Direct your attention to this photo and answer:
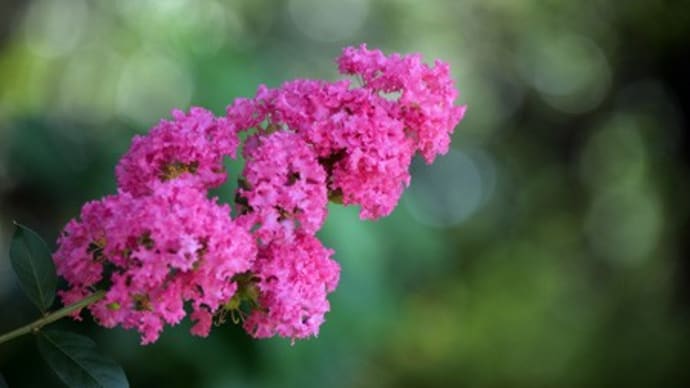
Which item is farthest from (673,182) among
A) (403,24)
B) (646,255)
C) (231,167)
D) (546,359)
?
(231,167)

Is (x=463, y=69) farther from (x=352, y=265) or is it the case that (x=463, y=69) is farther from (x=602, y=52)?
(x=352, y=265)

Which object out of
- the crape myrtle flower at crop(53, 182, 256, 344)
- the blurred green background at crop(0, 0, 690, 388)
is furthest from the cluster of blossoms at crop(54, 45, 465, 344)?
the blurred green background at crop(0, 0, 690, 388)

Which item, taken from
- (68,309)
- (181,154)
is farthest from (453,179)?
(68,309)

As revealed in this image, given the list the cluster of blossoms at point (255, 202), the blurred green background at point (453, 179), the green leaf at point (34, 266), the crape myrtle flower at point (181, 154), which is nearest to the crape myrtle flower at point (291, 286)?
the cluster of blossoms at point (255, 202)

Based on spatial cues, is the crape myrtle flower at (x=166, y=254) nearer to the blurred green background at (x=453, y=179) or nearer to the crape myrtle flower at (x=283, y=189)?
the crape myrtle flower at (x=283, y=189)

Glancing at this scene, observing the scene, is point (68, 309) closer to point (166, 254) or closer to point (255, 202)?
point (166, 254)

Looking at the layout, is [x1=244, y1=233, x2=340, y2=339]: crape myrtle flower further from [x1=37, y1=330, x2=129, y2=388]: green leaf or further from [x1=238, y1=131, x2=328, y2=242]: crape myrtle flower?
[x1=37, y1=330, x2=129, y2=388]: green leaf
